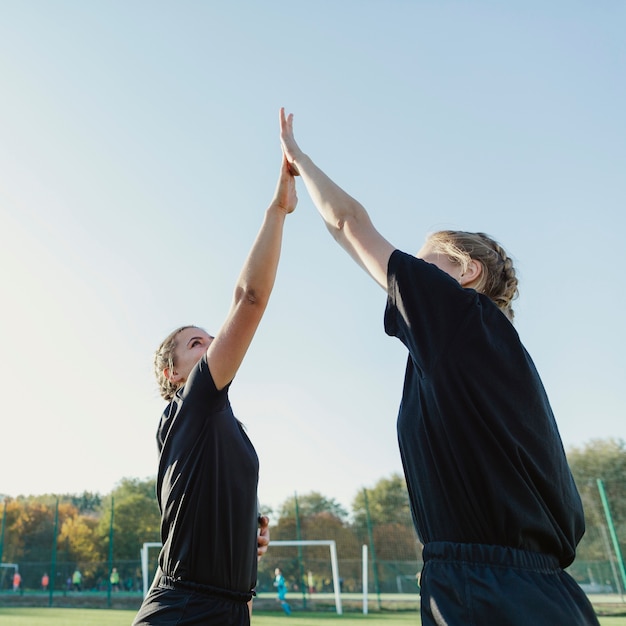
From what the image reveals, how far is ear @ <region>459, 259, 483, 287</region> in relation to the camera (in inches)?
91.8

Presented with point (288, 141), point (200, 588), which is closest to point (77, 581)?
point (200, 588)

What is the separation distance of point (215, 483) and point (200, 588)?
47 cm

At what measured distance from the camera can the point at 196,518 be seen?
10.1 feet

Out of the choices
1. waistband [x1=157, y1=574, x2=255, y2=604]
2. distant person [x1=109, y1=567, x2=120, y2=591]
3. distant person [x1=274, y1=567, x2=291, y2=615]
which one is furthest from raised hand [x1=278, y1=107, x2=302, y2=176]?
distant person [x1=109, y1=567, x2=120, y2=591]

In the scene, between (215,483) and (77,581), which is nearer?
(215,483)

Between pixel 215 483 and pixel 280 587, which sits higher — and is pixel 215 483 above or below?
below

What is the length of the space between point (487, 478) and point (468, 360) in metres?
0.34

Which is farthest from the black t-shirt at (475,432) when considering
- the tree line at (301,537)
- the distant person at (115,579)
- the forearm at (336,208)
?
the distant person at (115,579)

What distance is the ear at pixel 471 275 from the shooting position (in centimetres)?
233

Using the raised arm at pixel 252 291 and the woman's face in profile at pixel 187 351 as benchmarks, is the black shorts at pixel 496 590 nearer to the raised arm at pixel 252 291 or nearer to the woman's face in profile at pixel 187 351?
the raised arm at pixel 252 291

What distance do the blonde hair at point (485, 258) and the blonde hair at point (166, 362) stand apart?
2.12 meters

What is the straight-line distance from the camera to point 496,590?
169 centimetres

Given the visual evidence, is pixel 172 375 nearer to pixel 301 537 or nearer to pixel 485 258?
pixel 485 258

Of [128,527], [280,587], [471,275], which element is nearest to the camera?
[471,275]
